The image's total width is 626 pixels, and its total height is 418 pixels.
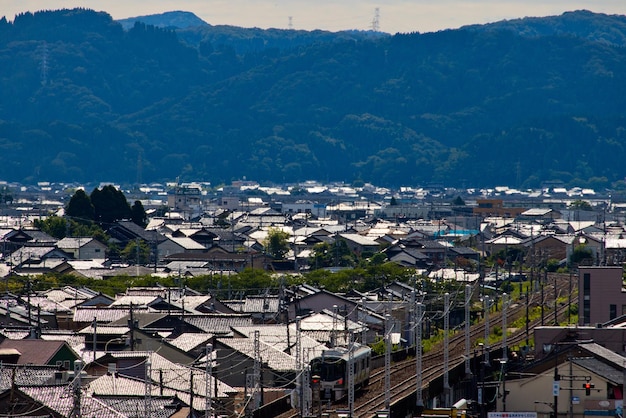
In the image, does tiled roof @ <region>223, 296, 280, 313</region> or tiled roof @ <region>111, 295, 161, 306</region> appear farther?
tiled roof @ <region>223, 296, 280, 313</region>

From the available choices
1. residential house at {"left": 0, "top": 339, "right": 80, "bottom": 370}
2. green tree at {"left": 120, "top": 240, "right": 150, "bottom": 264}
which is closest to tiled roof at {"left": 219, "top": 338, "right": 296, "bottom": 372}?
residential house at {"left": 0, "top": 339, "right": 80, "bottom": 370}

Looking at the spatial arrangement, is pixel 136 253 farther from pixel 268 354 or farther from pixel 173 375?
pixel 173 375

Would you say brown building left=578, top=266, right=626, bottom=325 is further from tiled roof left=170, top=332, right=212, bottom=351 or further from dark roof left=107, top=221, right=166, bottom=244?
dark roof left=107, top=221, right=166, bottom=244

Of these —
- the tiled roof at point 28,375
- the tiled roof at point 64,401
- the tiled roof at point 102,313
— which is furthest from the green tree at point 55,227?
the tiled roof at point 64,401

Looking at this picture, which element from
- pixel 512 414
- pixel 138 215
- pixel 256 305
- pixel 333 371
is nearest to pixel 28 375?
pixel 333 371

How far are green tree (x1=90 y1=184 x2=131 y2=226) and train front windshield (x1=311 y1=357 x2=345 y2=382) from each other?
39.2 metres

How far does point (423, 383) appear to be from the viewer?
72.8 ft

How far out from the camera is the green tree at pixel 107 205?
60987 millimetres

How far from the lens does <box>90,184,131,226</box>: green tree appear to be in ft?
200

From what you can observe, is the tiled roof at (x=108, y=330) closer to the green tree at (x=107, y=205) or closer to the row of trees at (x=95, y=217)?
the row of trees at (x=95, y=217)

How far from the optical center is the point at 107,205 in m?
61.1

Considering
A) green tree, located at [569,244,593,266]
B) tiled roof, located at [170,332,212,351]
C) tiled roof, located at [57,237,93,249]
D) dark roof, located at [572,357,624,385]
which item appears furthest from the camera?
tiled roof, located at [57,237,93,249]

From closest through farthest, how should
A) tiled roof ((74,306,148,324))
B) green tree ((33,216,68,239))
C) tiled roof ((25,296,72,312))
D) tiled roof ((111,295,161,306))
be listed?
tiled roof ((74,306,148,324))
tiled roof ((111,295,161,306))
tiled roof ((25,296,72,312))
green tree ((33,216,68,239))

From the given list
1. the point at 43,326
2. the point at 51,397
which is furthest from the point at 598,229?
the point at 51,397
